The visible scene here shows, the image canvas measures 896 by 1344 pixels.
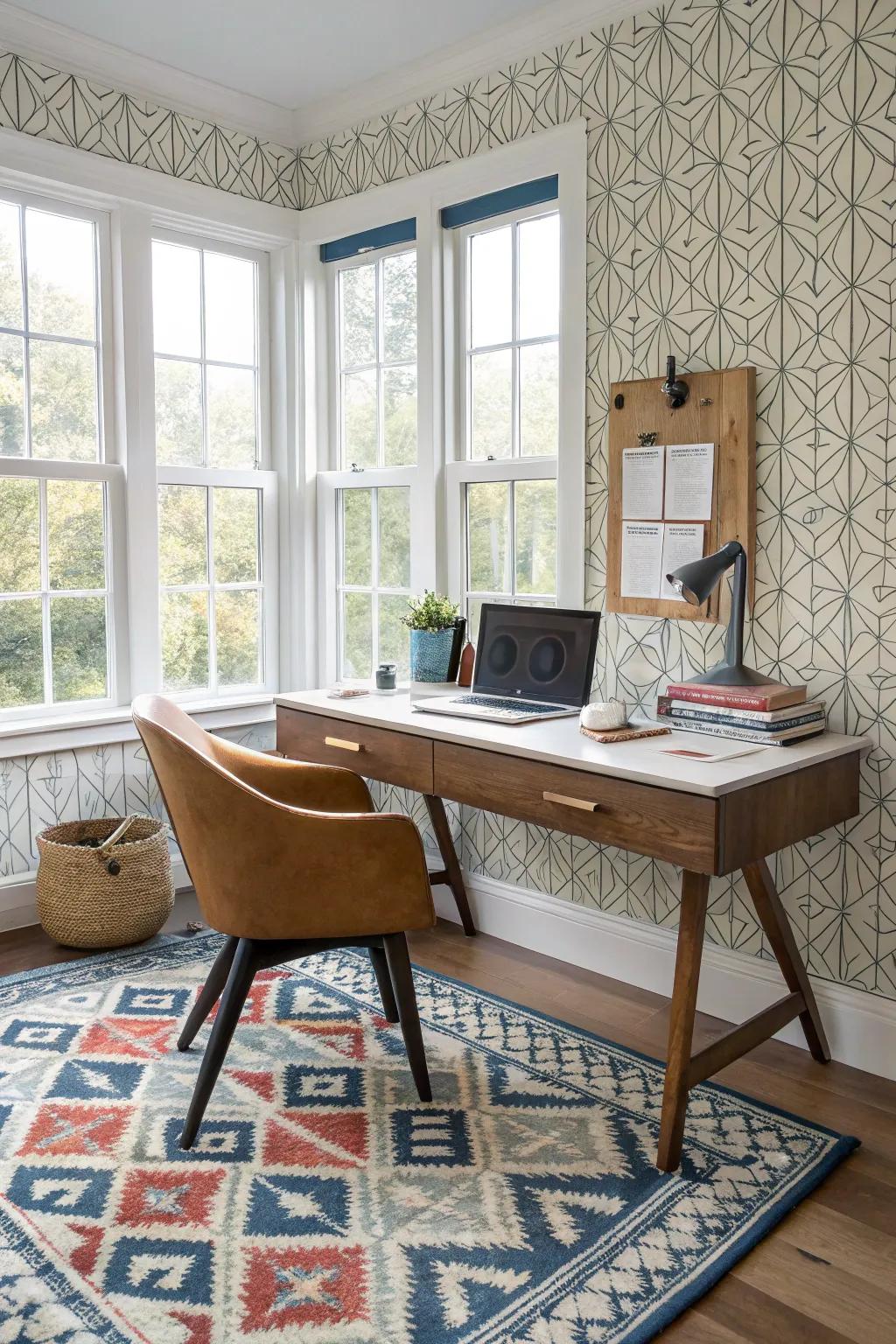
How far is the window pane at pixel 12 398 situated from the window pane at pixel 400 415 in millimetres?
1177

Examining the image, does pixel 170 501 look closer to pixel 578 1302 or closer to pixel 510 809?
pixel 510 809

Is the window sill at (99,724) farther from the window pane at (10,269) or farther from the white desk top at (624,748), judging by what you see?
the window pane at (10,269)

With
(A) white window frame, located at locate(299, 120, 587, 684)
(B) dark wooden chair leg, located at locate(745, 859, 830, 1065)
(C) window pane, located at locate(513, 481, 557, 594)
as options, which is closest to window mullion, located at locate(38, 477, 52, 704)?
(A) white window frame, located at locate(299, 120, 587, 684)

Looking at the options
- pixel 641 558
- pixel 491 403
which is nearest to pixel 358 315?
pixel 491 403

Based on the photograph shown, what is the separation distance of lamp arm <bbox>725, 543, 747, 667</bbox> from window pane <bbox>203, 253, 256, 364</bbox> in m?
2.16

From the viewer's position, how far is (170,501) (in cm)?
371

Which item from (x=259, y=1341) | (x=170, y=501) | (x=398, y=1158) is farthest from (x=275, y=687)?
(x=259, y=1341)

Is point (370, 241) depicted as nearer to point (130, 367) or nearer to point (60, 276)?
point (130, 367)

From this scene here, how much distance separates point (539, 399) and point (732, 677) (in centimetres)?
118

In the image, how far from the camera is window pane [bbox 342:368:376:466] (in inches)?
150

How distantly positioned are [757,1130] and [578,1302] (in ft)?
2.16

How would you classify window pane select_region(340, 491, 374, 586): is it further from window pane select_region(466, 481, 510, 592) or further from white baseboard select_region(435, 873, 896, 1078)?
white baseboard select_region(435, 873, 896, 1078)

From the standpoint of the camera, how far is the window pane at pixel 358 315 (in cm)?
378

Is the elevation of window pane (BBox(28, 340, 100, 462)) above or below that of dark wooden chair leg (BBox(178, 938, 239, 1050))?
above
